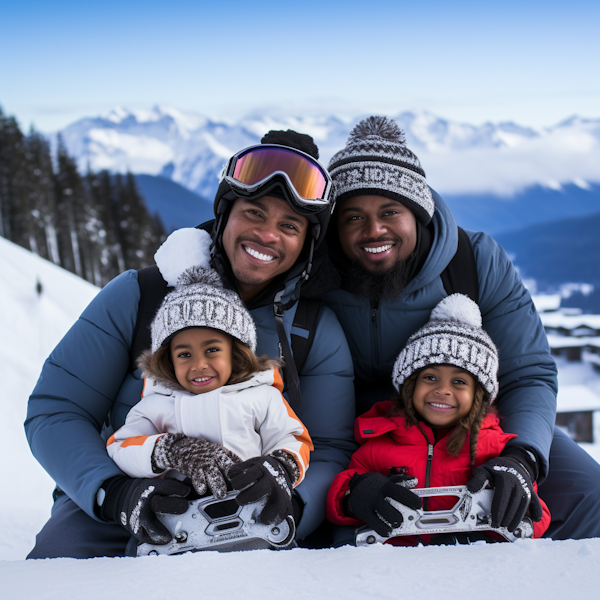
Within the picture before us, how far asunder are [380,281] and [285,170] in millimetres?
765

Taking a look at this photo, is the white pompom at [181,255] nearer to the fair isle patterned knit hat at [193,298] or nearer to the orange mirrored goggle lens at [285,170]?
the fair isle patterned knit hat at [193,298]

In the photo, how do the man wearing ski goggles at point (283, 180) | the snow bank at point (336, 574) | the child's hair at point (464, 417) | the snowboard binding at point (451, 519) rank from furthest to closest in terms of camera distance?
the man wearing ski goggles at point (283, 180) → the child's hair at point (464, 417) → the snowboard binding at point (451, 519) → the snow bank at point (336, 574)

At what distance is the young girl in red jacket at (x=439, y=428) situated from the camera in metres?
2.28

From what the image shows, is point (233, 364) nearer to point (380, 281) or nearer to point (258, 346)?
point (258, 346)

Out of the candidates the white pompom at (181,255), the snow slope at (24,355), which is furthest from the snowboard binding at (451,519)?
the snow slope at (24,355)

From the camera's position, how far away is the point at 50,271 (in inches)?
769

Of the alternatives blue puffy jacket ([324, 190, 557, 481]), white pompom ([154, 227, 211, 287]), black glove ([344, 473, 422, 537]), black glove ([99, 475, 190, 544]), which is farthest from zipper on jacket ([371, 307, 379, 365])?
black glove ([99, 475, 190, 544])

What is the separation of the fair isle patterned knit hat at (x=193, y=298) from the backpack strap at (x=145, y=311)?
67mm

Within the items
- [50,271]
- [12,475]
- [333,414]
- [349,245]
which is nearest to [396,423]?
[333,414]

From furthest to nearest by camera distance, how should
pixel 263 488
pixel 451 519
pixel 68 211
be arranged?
1. pixel 68 211
2. pixel 451 519
3. pixel 263 488

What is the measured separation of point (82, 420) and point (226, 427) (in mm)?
717

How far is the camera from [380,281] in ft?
9.09

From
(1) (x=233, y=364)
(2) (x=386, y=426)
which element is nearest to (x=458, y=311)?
(2) (x=386, y=426)

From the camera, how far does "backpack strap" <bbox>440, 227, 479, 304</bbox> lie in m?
2.83
